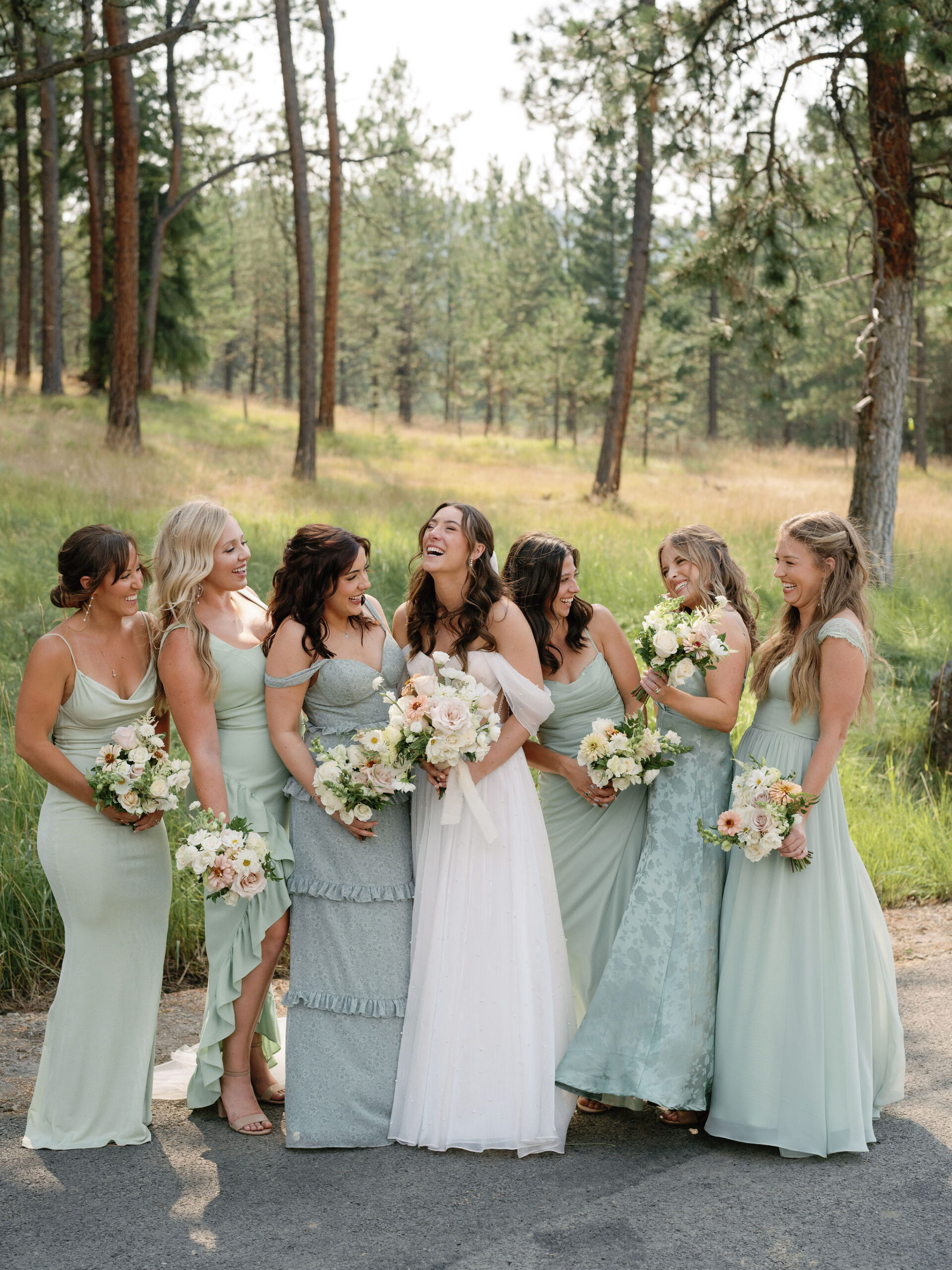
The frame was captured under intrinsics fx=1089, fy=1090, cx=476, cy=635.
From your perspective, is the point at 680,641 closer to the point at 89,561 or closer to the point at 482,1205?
the point at 482,1205

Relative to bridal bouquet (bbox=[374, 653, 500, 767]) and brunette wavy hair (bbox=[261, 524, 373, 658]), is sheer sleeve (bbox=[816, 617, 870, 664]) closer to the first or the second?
bridal bouquet (bbox=[374, 653, 500, 767])

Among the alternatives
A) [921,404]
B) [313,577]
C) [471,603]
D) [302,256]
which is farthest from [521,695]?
[921,404]

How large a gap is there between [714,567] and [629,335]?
16.2 metres

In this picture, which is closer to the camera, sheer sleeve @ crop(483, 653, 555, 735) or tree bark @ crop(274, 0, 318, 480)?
sheer sleeve @ crop(483, 653, 555, 735)

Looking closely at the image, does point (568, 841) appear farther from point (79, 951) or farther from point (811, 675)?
point (79, 951)

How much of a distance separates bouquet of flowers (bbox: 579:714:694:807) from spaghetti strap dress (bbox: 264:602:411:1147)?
31.1 inches

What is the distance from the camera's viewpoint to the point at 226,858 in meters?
3.90

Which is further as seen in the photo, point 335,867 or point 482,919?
point 335,867

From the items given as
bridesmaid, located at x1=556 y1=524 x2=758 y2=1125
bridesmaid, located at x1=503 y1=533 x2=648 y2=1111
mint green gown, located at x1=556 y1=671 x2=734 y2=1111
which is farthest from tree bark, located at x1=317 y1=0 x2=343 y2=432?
mint green gown, located at x1=556 y1=671 x2=734 y2=1111

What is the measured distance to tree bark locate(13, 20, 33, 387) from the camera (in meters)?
27.9

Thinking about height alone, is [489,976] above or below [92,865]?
below

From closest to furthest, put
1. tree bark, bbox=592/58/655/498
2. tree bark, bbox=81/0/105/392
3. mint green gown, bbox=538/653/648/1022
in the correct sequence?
mint green gown, bbox=538/653/648/1022 → tree bark, bbox=592/58/655/498 → tree bark, bbox=81/0/105/392

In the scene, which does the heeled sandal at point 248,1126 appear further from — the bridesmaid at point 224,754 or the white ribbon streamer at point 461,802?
the white ribbon streamer at point 461,802

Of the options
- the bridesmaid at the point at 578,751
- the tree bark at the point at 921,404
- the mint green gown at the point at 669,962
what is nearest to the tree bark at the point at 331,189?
the tree bark at the point at 921,404
